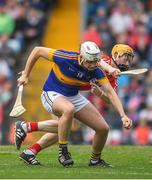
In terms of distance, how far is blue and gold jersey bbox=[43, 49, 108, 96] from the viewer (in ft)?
44.2

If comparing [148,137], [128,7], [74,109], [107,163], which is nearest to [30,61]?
[74,109]

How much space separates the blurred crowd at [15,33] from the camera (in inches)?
911

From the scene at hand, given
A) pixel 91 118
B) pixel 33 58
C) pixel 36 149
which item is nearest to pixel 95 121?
pixel 91 118

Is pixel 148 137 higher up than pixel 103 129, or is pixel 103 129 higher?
pixel 103 129

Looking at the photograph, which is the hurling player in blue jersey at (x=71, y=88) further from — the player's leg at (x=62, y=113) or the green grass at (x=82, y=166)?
the green grass at (x=82, y=166)

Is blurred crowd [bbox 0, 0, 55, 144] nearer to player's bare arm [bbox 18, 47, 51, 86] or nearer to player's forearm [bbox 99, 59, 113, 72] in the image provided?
player's bare arm [bbox 18, 47, 51, 86]

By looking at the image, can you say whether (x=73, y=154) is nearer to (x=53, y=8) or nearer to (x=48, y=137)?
(x=48, y=137)

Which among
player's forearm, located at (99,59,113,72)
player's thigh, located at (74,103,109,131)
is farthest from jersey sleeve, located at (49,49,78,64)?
player's thigh, located at (74,103,109,131)

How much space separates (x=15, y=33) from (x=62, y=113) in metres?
11.2

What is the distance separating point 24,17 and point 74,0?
1499mm

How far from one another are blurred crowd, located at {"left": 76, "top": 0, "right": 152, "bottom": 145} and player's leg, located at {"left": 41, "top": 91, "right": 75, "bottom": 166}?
303 inches

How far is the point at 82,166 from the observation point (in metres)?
13.9

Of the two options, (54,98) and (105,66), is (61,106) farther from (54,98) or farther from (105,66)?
(105,66)

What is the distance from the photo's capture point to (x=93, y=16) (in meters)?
24.3
